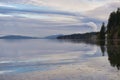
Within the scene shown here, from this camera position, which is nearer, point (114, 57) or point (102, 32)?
point (114, 57)

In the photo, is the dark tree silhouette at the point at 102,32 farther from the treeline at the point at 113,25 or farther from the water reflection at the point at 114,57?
the water reflection at the point at 114,57

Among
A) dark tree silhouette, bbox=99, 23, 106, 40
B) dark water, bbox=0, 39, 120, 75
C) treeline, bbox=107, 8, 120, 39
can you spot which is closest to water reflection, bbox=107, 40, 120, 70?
dark water, bbox=0, 39, 120, 75

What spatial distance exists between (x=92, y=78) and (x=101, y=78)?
73cm

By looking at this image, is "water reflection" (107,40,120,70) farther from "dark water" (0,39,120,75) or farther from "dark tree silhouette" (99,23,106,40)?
"dark tree silhouette" (99,23,106,40)

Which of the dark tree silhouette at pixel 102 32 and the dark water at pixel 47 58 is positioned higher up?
the dark tree silhouette at pixel 102 32

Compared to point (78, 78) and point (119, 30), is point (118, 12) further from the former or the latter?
point (78, 78)

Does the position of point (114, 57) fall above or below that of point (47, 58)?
above

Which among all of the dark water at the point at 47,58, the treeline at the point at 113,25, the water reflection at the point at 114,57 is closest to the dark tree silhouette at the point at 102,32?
the treeline at the point at 113,25

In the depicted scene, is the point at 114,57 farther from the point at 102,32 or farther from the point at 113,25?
the point at 102,32

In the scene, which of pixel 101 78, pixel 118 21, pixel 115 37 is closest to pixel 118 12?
pixel 118 21

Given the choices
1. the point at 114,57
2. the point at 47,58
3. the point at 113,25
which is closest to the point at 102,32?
the point at 113,25

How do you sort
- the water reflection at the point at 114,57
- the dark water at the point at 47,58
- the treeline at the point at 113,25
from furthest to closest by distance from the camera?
1. the treeline at the point at 113,25
2. the water reflection at the point at 114,57
3. the dark water at the point at 47,58

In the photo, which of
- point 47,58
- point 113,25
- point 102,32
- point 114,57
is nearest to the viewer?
point 114,57

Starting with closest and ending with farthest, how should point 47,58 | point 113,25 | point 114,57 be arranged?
point 114,57 → point 47,58 → point 113,25
